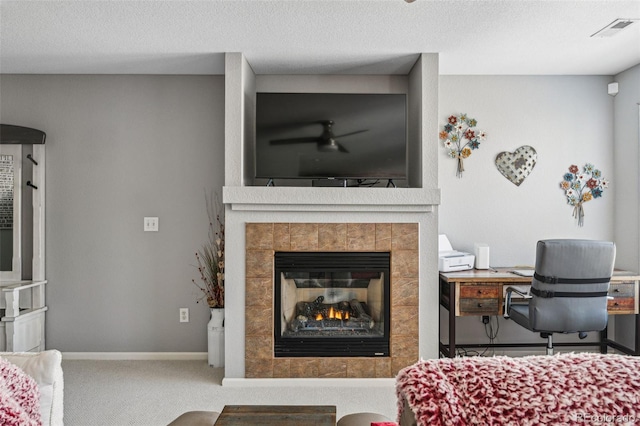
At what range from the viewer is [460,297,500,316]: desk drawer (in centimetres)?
317

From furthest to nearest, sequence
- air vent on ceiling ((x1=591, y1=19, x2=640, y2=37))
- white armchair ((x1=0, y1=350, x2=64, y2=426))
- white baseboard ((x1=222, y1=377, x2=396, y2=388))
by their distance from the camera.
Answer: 1. white baseboard ((x1=222, y1=377, x2=396, y2=388))
2. air vent on ceiling ((x1=591, y1=19, x2=640, y2=37))
3. white armchair ((x1=0, y1=350, x2=64, y2=426))

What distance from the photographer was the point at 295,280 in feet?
10.9

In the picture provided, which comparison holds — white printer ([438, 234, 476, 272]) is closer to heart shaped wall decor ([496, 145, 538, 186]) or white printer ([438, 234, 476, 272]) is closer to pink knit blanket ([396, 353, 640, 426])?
heart shaped wall decor ([496, 145, 538, 186])

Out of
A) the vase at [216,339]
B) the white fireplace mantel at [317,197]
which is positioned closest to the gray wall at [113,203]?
the vase at [216,339]

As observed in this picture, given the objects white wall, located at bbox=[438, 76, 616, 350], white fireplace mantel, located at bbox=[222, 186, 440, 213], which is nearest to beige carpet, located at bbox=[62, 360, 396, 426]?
white fireplace mantel, located at bbox=[222, 186, 440, 213]

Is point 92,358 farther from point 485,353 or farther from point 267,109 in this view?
point 485,353

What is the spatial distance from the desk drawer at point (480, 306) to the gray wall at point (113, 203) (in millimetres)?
2126

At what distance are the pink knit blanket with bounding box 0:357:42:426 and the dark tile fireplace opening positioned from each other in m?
1.94

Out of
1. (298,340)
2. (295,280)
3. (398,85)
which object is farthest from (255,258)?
(398,85)

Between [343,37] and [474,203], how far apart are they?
1.81 meters

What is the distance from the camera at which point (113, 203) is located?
3.76m

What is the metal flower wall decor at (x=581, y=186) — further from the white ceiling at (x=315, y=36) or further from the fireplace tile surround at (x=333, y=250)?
the fireplace tile surround at (x=333, y=250)

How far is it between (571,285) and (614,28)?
1653 millimetres

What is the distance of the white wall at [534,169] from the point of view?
3785 mm
